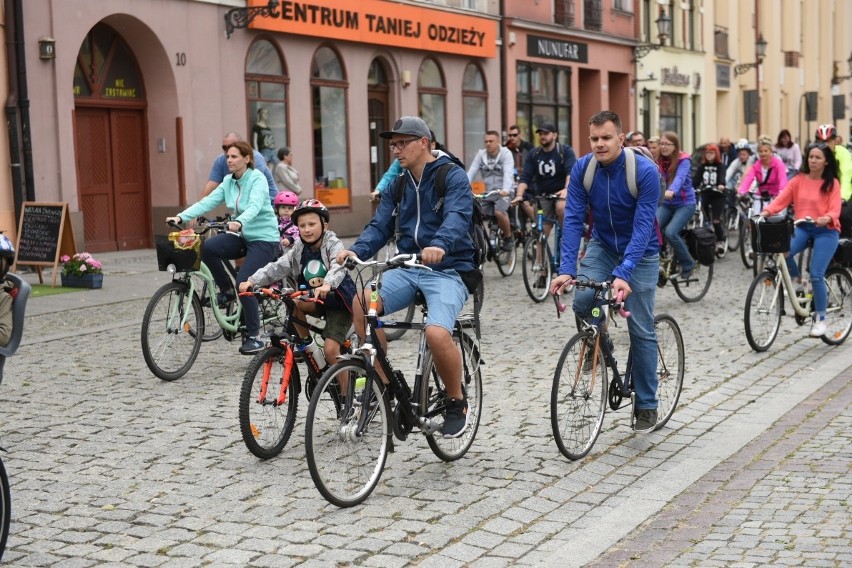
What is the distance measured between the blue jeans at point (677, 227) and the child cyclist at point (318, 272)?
7111mm

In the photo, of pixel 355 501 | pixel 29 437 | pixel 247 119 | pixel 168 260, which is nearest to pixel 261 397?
pixel 355 501

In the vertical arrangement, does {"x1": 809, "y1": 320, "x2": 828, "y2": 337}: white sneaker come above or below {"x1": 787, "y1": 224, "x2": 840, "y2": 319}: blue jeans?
below

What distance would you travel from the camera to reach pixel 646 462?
6.98 meters

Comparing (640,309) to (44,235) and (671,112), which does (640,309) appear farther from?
(671,112)

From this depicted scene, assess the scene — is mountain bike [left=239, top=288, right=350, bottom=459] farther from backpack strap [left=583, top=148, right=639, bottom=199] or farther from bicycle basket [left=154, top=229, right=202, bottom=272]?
bicycle basket [left=154, top=229, right=202, bottom=272]

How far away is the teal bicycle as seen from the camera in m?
9.30

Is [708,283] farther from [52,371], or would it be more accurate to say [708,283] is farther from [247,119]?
[247,119]

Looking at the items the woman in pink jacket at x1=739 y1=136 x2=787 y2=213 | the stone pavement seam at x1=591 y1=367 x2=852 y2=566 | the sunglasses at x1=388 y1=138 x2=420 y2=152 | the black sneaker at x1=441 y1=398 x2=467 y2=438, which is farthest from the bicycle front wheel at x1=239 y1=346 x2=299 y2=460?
the woman in pink jacket at x1=739 y1=136 x2=787 y2=213

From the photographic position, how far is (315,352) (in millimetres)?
6984

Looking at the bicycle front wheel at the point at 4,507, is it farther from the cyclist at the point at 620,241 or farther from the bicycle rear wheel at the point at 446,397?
the cyclist at the point at 620,241

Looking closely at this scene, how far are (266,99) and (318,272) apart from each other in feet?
51.6

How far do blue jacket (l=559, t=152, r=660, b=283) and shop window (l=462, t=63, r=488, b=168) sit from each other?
21.8 metres

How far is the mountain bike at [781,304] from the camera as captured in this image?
10.7 m

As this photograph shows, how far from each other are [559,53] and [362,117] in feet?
30.2
